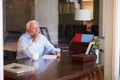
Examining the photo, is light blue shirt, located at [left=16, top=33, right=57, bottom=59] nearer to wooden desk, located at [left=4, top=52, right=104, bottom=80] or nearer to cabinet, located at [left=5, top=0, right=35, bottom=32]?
wooden desk, located at [left=4, top=52, right=104, bottom=80]

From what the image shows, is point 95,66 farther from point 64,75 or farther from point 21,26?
point 21,26

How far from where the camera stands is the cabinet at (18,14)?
6927mm

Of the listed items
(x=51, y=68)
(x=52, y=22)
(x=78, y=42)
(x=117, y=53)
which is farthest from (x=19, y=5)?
(x=51, y=68)

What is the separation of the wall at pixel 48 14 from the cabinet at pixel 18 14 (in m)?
0.20

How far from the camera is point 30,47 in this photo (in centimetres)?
276

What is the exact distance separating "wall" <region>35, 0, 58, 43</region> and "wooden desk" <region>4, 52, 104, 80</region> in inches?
171

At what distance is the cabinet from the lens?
22.7ft

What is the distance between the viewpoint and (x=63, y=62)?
248cm

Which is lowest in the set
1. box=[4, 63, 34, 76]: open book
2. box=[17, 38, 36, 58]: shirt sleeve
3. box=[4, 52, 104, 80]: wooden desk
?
box=[4, 52, 104, 80]: wooden desk

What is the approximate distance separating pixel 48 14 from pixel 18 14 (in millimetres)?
918

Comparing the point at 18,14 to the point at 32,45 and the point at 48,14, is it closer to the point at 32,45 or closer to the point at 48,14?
the point at 48,14

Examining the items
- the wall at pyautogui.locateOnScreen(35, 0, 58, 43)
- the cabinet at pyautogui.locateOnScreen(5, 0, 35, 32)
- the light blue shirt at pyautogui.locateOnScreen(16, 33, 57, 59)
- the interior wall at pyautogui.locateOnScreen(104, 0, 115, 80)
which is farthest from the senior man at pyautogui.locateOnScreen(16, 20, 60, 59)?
the cabinet at pyautogui.locateOnScreen(5, 0, 35, 32)

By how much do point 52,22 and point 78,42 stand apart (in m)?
3.86

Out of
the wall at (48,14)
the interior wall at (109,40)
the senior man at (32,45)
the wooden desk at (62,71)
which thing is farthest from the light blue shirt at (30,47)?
the wall at (48,14)
